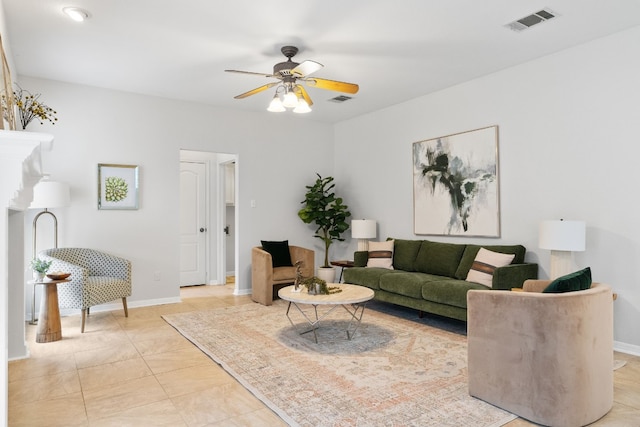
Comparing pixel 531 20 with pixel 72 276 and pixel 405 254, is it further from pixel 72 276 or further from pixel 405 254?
pixel 72 276

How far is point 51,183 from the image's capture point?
4309 millimetres

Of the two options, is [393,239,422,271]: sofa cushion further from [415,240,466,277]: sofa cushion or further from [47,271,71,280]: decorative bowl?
[47,271,71,280]: decorative bowl

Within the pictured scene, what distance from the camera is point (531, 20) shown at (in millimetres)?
3434

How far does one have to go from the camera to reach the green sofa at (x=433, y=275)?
4.00 meters

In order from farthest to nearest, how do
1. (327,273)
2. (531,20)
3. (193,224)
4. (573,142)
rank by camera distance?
(193,224), (327,273), (573,142), (531,20)

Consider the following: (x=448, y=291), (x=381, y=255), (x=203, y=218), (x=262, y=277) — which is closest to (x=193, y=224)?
(x=203, y=218)

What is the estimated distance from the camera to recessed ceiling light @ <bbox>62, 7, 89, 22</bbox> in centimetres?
321

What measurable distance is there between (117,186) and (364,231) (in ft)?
10.8

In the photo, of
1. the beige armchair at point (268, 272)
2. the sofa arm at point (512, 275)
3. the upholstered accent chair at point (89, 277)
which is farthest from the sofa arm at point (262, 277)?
the sofa arm at point (512, 275)

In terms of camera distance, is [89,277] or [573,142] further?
[89,277]

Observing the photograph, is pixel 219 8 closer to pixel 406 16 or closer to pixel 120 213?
pixel 406 16

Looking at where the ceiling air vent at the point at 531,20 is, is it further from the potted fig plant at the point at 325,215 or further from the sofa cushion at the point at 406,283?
the potted fig plant at the point at 325,215

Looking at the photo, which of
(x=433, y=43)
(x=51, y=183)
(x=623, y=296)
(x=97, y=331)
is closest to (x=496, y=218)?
(x=623, y=296)

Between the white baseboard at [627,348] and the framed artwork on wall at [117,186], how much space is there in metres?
5.41
